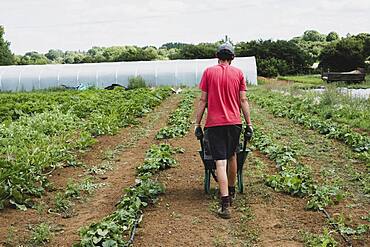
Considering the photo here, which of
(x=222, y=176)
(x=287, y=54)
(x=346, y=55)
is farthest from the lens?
(x=287, y=54)

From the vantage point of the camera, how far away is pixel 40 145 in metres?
8.41

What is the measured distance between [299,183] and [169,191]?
1628 mm

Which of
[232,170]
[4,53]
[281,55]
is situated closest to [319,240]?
[232,170]

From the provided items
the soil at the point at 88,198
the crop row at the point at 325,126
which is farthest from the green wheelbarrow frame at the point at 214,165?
the crop row at the point at 325,126

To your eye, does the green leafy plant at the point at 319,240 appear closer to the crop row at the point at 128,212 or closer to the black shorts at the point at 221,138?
the black shorts at the point at 221,138

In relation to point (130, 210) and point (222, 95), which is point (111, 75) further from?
point (130, 210)

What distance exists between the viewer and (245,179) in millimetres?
7391

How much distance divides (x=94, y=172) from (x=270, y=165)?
8.90ft

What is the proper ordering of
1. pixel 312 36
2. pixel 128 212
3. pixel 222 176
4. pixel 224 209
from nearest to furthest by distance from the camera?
pixel 128 212 < pixel 224 209 < pixel 222 176 < pixel 312 36

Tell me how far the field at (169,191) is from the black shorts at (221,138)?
634mm

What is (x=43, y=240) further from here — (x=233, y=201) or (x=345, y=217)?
(x=345, y=217)

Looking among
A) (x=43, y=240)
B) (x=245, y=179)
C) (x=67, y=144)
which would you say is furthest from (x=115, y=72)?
(x=43, y=240)

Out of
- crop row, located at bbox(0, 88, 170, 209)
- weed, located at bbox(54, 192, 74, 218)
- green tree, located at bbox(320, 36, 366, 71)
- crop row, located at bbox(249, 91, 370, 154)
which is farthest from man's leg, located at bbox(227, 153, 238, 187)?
green tree, located at bbox(320, 36, 366, 71)

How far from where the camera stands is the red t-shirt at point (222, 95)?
5.96 meters
